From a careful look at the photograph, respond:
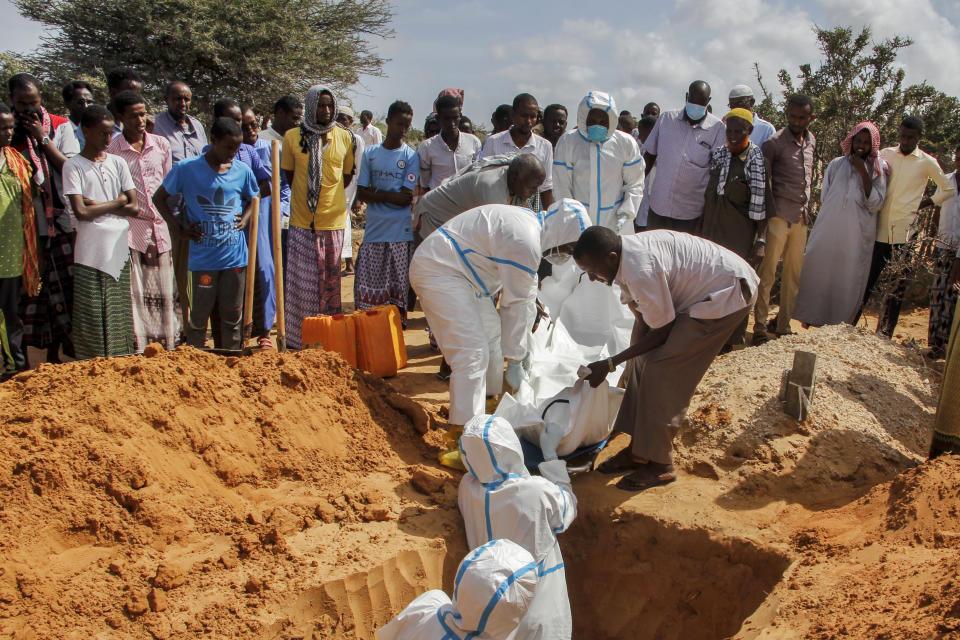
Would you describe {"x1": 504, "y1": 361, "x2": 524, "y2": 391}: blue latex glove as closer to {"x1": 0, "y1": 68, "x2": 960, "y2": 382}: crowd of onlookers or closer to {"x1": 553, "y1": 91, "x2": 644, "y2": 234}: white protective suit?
{"x1": 0, "y1": 68, "x2": 960, "y2": 382}: crowd of onlookers

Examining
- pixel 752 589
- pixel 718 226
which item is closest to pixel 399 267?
pixel 718 226

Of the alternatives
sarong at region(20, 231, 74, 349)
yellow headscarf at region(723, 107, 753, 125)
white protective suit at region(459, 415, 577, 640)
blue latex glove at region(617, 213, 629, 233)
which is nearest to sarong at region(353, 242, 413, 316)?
blue latex glove at region(617, 213, 629, 233)

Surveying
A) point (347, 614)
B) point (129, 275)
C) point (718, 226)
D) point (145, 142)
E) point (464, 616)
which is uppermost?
point (145, 142)

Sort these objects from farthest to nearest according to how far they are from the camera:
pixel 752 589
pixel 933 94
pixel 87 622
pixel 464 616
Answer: pixel 933 94 < pixel 752 589 < pixel 87 622 < pixel 464 616

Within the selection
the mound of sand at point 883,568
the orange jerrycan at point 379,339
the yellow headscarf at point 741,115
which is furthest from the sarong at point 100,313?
the yellow headscarf at point 741,115

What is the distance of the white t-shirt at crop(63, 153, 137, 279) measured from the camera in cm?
466

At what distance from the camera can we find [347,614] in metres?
3.15

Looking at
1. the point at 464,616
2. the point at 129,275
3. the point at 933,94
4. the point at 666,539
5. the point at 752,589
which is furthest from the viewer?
the point at 933,94

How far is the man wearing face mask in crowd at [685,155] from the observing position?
6137 millimetres

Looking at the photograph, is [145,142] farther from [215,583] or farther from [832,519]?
[832,519]

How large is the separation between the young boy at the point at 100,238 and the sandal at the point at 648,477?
3.52 metres

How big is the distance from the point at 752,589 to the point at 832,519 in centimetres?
54

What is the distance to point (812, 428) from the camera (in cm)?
431

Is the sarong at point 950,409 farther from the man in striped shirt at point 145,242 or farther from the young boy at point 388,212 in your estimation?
the man in striped shirt at point 145,242
